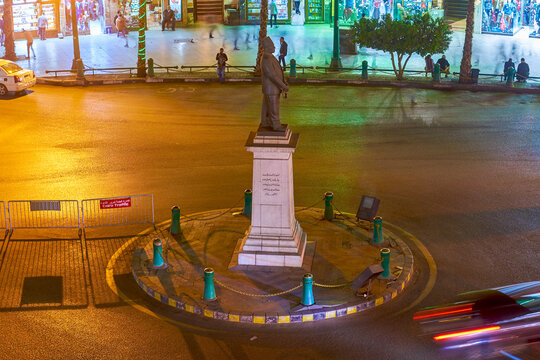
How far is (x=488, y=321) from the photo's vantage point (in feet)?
33.0

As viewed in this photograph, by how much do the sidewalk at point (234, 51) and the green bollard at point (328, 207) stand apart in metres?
21.8

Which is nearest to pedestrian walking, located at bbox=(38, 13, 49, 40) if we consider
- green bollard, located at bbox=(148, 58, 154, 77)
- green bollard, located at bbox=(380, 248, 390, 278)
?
green bollard, located at bbox=(148, 58, 154, 77)

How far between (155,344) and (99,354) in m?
0.88

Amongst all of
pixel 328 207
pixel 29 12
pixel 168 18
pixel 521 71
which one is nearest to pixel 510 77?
pixel 521 71

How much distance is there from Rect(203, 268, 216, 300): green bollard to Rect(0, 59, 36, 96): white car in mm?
20463

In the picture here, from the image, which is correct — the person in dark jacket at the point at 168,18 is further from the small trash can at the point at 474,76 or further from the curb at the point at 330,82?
the small trash can at the point at 474,76

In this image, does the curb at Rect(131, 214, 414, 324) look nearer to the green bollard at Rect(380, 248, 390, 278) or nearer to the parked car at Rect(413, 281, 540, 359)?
the green bollard at Rect(380, 248, 390, 278)

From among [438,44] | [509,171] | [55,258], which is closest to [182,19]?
[438,44]

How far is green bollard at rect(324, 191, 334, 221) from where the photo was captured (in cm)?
1611

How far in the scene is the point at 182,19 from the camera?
47.2 metres

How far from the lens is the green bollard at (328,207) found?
1611 cm

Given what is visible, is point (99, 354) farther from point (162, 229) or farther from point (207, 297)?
point (162, 229)

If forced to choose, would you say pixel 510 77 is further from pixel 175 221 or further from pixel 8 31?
pixel 8 31

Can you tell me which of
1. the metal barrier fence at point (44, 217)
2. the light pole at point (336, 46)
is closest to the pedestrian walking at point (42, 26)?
the light pole at point (336, 46)
